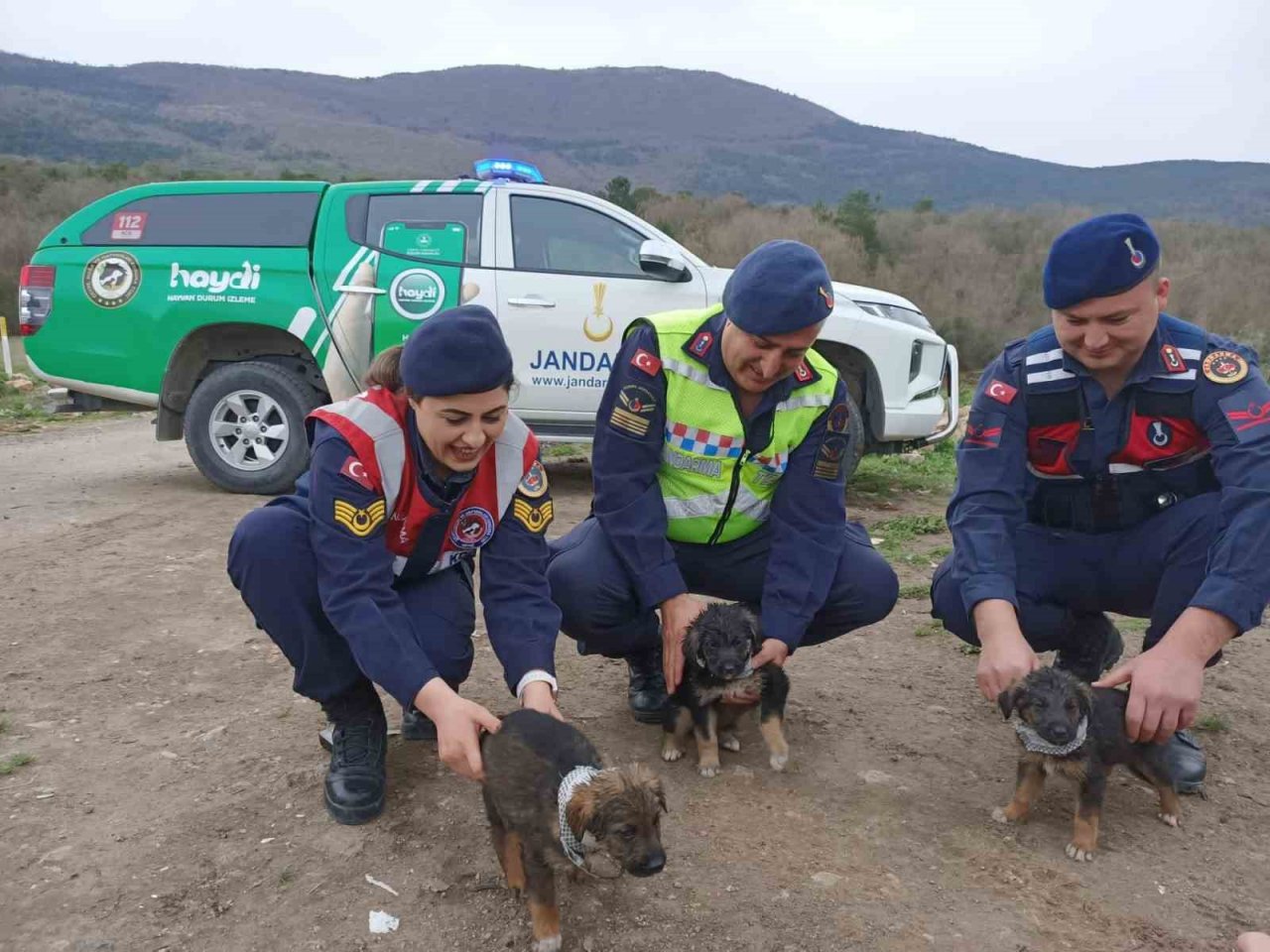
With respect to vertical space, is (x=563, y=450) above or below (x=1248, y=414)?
below

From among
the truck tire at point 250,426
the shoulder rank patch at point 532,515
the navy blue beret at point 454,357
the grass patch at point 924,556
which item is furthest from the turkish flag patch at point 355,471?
the truck tire at point 250,426

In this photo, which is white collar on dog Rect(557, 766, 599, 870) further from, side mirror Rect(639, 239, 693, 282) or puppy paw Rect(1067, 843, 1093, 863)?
side mirror Rect(639, 239, 693, 282)

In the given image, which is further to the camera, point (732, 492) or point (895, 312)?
point (895, 312)

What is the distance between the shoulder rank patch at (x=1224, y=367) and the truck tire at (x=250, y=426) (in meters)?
5.91

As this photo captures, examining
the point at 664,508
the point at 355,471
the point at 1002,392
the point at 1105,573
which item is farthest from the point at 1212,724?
the point at 355,471

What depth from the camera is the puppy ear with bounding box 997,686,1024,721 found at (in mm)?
2936

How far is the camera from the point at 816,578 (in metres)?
3.50

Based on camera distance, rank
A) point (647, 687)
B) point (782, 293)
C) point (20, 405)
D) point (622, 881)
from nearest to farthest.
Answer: point (622, 881) < point (782, 293) < point (647, 687) < point (20, 405)

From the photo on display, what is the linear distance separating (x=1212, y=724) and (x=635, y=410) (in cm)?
250

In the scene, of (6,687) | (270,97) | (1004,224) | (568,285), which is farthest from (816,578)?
(270,97)

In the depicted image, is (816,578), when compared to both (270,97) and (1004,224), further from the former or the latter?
(270,97)

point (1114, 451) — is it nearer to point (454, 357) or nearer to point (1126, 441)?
point (1126, 441)

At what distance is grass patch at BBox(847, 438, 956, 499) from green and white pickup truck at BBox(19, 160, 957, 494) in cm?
81

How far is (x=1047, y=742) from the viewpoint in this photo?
2.88 m
